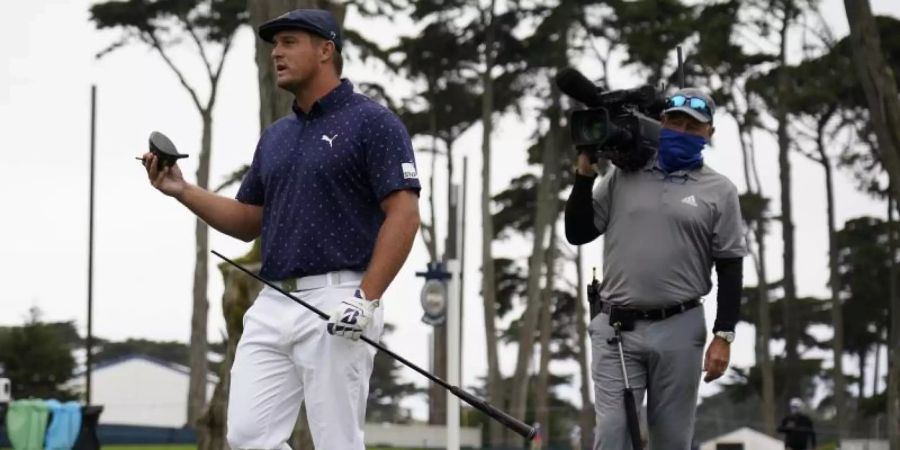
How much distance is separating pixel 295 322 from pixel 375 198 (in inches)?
21.1

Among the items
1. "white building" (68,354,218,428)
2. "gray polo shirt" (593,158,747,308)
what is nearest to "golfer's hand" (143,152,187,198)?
"gray polo shirt" (593,158,747,308)

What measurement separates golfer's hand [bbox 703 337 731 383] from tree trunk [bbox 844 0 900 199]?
11409 millimetres

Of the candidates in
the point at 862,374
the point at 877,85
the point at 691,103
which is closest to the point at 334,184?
the point at 691,103

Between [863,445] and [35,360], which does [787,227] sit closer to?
[863,445]

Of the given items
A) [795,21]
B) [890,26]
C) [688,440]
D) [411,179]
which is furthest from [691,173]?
[795,21]

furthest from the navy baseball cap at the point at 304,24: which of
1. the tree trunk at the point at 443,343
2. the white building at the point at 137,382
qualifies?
the white building at the point at 137,382

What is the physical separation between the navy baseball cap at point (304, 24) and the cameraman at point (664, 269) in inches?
47.8

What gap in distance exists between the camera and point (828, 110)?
43.5m

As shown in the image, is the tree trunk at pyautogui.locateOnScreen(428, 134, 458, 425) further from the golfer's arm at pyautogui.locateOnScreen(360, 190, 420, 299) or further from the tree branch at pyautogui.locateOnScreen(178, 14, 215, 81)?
the golfer's arm at pyautogui.locateOnScreen(360, 190, 420, 299)

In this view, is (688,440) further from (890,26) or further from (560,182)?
(560,182)

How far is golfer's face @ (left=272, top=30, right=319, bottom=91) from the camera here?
21.5 feet

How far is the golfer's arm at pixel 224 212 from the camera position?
6.70m

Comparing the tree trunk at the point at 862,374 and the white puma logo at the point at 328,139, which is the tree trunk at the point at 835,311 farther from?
the white puma logo at the point at 328,139

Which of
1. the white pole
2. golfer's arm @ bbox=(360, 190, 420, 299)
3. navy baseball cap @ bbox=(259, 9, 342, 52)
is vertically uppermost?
navy baseball cap @ bbox=(259, 9, 342, 52)
